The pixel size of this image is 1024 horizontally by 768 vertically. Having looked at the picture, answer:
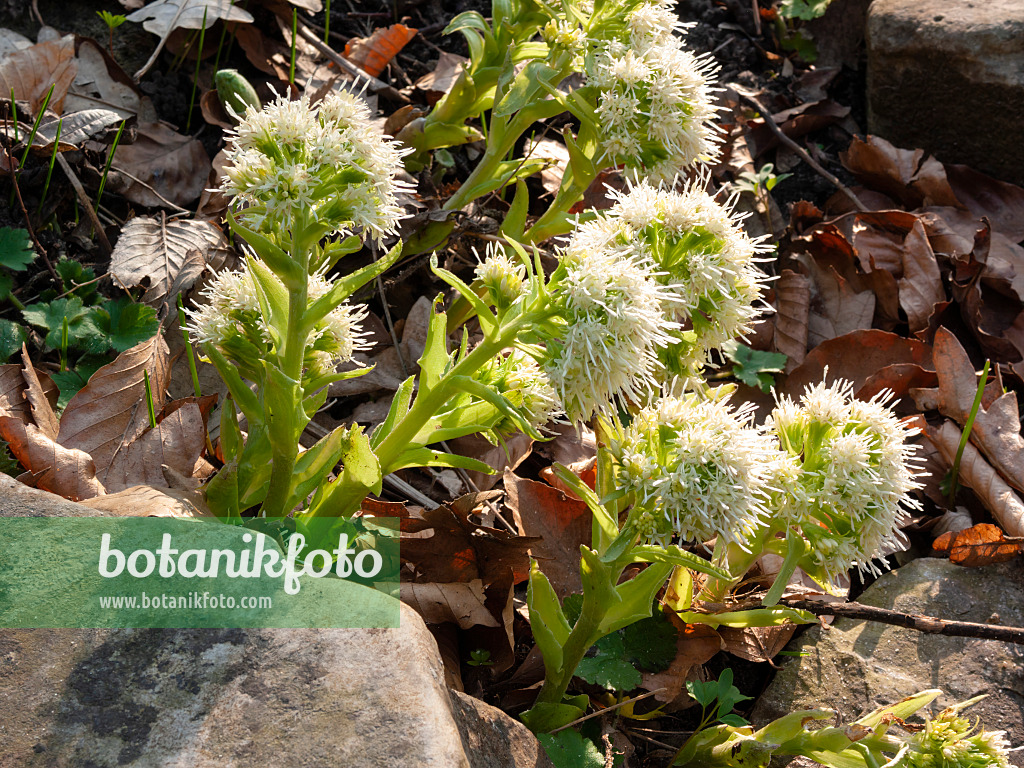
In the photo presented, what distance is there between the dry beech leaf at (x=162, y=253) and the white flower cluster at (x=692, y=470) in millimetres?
1721

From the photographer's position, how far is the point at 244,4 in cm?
358

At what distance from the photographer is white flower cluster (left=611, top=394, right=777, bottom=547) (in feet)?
5.75

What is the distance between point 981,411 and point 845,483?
134cm

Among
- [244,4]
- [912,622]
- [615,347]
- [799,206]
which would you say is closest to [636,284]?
[615,347]

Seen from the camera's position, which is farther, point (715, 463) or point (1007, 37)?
point (1007, 37)

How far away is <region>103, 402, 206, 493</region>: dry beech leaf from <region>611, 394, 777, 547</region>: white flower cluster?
1.24 meters

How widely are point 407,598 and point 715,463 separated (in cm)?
93

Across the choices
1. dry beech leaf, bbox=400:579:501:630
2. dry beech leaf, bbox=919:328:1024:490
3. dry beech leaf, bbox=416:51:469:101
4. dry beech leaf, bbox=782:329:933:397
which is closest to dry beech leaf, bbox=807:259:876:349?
dry beech leaf, bbox=782:329:933:397

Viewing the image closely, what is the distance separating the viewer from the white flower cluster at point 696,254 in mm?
1898

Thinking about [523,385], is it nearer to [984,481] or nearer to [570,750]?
[570,750]

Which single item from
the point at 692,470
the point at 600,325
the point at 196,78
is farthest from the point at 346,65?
the point at 692,470

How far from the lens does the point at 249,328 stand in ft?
6.93

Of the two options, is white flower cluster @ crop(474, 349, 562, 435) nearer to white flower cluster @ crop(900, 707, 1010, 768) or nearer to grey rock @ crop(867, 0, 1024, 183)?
white flower cluster @ crop(900, 707, 1010, 768)

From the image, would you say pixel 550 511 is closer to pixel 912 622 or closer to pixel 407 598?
pixel 407 598
